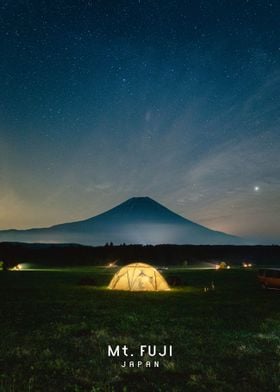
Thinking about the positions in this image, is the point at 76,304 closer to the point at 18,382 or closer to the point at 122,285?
the point at 122,285

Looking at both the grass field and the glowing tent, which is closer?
the grass field

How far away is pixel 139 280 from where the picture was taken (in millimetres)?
26906

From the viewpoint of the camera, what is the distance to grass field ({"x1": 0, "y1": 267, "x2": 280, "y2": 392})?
749 centimetres

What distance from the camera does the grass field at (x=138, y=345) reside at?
295 inches

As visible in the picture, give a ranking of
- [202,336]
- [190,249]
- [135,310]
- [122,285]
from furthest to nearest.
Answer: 1. [190,249]
2. [122,285]
3. [135,310]
4. [202,336]

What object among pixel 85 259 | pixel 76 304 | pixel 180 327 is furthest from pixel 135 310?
pixel 85 259

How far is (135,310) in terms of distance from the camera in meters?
17.3

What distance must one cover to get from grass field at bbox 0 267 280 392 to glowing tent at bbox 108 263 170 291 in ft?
24.9

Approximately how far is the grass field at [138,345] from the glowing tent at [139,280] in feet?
24.9

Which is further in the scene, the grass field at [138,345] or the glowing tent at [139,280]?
the glowing tent at [139,280]

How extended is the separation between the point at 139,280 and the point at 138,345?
1663 cm

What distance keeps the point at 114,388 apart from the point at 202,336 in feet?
16.4

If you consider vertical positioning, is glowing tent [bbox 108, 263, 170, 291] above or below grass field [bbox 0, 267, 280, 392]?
above

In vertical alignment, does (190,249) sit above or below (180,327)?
above
